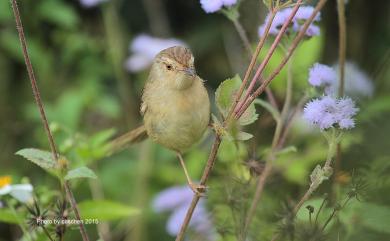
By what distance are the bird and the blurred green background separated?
0.56 meters

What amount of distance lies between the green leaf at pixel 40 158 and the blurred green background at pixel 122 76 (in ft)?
3.65

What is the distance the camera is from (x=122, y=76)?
15.3 ft

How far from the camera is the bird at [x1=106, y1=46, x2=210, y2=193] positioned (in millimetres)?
2389

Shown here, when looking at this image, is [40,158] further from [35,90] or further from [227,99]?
[227,99]

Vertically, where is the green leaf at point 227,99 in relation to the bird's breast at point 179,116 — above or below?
above

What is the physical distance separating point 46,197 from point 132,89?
9.07 ft

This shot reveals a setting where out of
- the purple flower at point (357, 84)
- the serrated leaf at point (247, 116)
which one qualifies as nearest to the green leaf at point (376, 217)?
the serrated leaf at point (247, 116)

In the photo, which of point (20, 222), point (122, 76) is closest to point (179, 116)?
point (20, 222)

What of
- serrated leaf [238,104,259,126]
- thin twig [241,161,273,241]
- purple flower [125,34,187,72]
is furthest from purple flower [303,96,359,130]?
purple flower [125,34,187,72]

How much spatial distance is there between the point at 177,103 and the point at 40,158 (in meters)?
0.58

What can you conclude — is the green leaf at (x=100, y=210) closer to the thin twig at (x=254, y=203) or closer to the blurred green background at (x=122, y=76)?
the thin twig at (x=254, y=203)

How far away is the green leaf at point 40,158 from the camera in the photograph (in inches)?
77.6

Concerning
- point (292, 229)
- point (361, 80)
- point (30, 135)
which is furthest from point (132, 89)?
point (292, 229)

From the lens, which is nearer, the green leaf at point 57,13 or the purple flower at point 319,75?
the purple flower at point 319,75
